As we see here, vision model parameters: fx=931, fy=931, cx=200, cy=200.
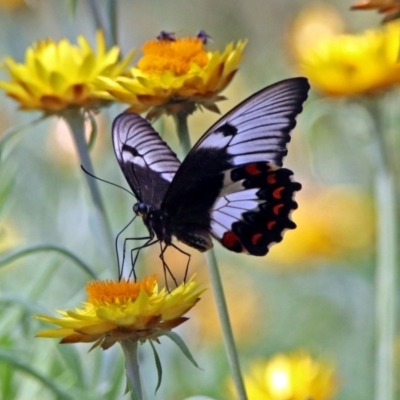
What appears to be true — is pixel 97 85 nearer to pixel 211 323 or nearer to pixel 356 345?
pixel 211 323

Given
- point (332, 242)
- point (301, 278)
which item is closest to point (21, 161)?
point (301, 278)

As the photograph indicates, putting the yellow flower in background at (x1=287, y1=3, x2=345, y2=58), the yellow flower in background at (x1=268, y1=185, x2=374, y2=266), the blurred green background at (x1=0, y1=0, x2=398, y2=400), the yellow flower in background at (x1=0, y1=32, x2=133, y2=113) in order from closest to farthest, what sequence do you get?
the yellow flower in background at (x1=0, y1=32, x2=133, y2=113), the blurred green background at (x1=0, y1=0, x2=398, y2=400), the yellow flower in background at (x1=268, y1=185, x2=374, y2=266), the yellow flower in background at (x1=287, y1=3, x2=345, y2=58)

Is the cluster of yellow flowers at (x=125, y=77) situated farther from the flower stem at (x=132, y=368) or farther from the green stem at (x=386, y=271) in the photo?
the green stem at (x=386, y=271)

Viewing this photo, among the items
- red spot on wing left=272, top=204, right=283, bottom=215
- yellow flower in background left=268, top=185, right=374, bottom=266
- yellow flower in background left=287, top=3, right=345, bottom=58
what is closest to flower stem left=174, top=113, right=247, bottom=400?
red spot on wing left=272, top=204, right=283, bottom=215

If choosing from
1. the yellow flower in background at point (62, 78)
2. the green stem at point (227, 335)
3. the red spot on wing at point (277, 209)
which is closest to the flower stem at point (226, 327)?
the green stem at point (227, 335)

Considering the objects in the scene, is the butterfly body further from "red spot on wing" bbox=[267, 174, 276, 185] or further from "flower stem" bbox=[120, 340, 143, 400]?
"flower stem" bbox=[120, 340, 143, 400]

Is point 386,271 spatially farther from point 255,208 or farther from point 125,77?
point 125,77
